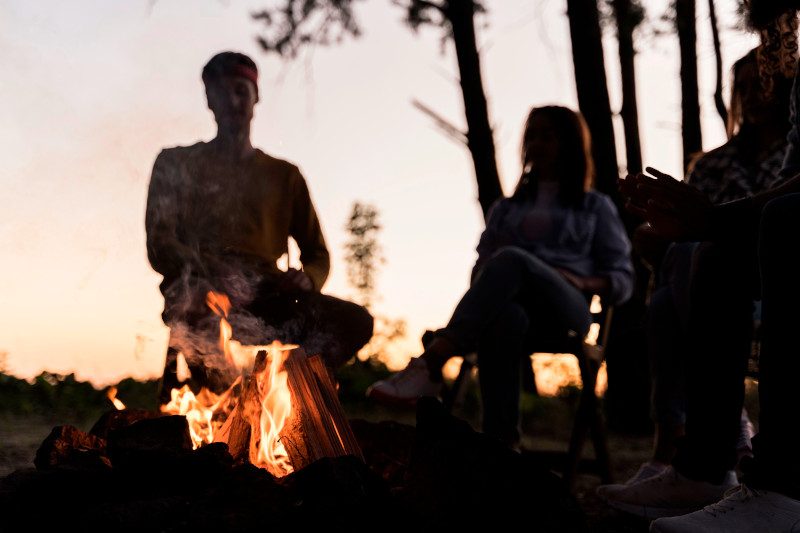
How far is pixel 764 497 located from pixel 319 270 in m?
2.19

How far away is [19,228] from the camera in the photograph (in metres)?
3.04

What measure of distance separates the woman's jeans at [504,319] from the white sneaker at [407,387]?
0.61 ft

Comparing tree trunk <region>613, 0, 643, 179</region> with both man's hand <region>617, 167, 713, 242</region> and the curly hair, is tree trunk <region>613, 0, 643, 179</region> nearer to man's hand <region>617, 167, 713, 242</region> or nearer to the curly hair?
the curly hair

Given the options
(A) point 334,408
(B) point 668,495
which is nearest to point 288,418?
(A) point 334,408

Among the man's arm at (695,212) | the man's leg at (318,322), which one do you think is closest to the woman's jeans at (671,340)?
the man's arm at (695,212)

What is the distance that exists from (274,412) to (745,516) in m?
1.35

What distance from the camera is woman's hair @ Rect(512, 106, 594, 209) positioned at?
3.80 meters

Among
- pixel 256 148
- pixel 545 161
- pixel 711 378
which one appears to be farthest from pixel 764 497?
pixel 256 148

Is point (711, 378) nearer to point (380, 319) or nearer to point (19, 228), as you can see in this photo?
point (19, 228)

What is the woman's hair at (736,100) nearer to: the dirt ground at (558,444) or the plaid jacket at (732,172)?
the plaid jacket at (732,172)

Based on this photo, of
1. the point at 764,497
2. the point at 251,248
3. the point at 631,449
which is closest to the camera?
the point at 764,497

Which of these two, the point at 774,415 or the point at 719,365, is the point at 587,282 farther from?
the point at 774,415

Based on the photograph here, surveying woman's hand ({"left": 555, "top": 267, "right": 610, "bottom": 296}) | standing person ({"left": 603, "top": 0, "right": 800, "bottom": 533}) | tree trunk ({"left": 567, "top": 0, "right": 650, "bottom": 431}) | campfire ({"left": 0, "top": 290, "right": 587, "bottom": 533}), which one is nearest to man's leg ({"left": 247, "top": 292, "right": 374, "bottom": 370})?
campfire ({"left": 0, "top": 290, "right": 587, "bottom": 533})

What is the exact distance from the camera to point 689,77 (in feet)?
21.8
